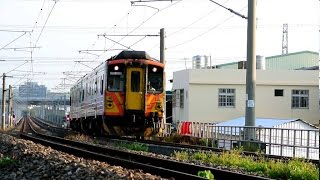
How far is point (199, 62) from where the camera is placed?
61.3 m

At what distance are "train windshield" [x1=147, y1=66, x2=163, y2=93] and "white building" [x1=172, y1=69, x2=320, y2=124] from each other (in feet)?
73.4

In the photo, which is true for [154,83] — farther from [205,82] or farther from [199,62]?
[199,62]

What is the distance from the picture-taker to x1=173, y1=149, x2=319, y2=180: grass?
11.3 m

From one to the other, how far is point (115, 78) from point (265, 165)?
1195 cm

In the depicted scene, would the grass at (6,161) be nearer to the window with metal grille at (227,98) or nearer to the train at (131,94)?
the train at (131,94)

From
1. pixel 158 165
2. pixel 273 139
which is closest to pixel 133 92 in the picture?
pixel 273 139

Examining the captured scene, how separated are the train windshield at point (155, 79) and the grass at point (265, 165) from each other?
291 inches

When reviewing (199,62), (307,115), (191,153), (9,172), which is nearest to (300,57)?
(199,62)

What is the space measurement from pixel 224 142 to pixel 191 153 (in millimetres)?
6030

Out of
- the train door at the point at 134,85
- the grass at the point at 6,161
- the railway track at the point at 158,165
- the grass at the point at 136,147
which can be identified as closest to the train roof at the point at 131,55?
the train door at the point at 134,85

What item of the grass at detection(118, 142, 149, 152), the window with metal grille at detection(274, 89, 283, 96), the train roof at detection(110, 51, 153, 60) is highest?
the train roof at detection(110, 51, 153, 60)

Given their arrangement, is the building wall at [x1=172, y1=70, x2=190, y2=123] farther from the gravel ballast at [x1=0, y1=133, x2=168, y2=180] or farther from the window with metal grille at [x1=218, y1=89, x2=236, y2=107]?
the gravel ballast at [x1=0, y1=133, x2=168, y2=180]

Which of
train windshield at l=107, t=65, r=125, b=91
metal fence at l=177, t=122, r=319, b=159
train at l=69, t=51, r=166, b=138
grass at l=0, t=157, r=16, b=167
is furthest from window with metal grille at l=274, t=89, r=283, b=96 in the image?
grass at l=0, t=157, r=16, b=167

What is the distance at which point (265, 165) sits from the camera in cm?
1304
